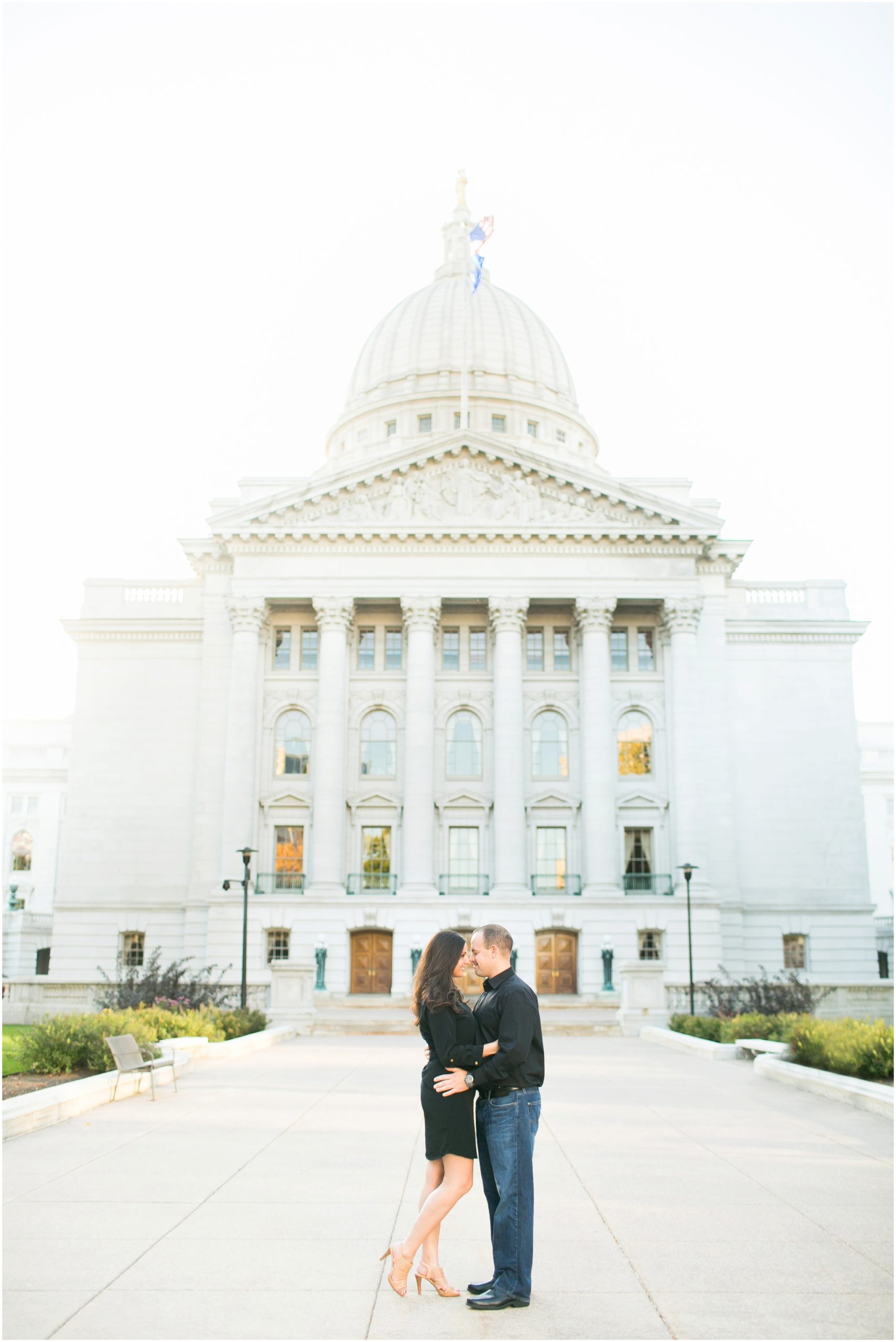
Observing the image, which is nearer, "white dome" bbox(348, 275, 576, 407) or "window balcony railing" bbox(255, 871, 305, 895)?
"window balcony railing" bbox(255, 871, 305, 895)

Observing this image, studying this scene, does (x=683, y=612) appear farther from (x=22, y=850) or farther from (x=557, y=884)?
(x=22, y=850)

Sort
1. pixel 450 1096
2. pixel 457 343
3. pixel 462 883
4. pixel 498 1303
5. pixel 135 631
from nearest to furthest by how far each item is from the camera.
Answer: pixel 498 1303 < pixel 450 1096 < pixel 462 883 < pixel 135 631 < pixel 457 343

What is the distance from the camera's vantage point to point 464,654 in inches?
2057

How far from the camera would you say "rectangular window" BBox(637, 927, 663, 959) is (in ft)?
156

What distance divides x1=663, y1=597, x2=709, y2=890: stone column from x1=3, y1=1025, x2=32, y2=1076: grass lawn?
84.2 feet

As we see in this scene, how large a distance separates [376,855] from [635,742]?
1209 centimetres

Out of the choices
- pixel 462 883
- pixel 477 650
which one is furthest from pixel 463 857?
pixel 477 650

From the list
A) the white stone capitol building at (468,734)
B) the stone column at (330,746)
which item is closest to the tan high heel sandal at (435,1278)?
the white stone capitol building at (468,734)

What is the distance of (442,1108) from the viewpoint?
25.4 feet

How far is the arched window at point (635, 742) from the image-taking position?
168 ft

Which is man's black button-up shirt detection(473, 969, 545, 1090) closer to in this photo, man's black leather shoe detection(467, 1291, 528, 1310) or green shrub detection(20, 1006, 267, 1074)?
man's black leather shoe detection(467, 1291, 528, 1310)

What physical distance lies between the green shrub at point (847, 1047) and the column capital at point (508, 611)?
98.6 feet

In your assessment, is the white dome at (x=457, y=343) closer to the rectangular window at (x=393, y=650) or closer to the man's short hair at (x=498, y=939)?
the rectangular window at (x=393, y=650)

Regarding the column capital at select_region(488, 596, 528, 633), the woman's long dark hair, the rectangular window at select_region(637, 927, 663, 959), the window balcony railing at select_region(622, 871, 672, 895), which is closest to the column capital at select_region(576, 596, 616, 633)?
the column capital at select_region(488, 596, 528, 633)
